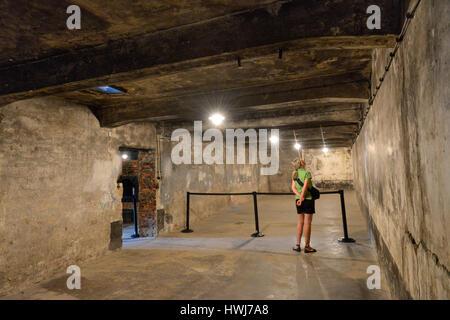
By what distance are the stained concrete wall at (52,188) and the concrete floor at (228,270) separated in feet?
1.10

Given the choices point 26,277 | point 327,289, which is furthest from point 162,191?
point 327,289

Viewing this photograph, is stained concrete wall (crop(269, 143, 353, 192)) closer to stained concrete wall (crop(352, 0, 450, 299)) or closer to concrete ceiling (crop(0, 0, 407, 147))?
concrete ceiling (crop(0, 0, 407, 147))

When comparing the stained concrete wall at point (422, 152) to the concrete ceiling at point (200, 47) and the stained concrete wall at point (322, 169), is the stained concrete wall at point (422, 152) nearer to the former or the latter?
the concrete ceiling at point (200, 47)

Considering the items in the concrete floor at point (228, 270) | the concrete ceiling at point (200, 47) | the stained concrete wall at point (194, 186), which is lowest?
the concrete floor at point (228, 270)

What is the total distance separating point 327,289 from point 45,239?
3807 millimetres

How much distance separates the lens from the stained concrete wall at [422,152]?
1.27m

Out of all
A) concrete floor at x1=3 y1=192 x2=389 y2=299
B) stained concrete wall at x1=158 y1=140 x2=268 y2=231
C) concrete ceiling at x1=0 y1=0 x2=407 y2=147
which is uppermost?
concrete ceiling at x1=0 y1=0 x2=407 y2=147

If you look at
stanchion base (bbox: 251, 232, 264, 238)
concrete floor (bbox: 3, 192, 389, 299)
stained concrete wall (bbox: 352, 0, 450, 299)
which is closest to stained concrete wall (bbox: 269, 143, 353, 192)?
concrete floor (bbox: 3, 192, 389, 299)

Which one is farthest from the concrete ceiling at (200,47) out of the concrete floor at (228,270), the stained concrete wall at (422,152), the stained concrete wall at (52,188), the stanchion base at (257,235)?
the stanchion base at (257,235)

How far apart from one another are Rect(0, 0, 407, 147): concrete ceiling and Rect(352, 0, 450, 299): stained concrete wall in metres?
0.44

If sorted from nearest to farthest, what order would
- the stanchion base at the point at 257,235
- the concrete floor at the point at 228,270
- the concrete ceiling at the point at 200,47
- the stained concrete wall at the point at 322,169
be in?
the concrete ceiling at the point at 200,47
the concrete floor at the point at 228,270
the stanchion base at the point at 257,235
the stained concrete wall at the point at 322,169

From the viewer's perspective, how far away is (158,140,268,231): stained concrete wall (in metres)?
6.86
